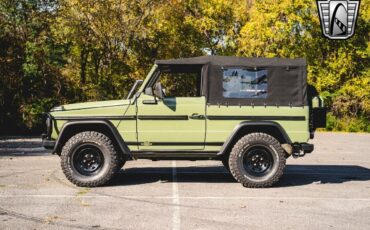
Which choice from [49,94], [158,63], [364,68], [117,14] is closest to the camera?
[158,63]

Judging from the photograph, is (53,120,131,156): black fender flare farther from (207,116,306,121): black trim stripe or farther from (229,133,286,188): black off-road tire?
(229,133,286,188): black off-road tire

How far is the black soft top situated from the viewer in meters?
8.32

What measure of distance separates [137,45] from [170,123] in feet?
58.9

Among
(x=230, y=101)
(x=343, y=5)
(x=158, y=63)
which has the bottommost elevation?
(x=230, y=101)

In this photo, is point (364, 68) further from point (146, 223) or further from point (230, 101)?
point (146, 223)

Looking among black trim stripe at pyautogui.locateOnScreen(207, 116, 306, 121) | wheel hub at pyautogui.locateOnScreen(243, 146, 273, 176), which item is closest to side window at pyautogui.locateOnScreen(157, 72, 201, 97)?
black trim stripe at pyautogui.locateOnScreen(207, 116, 306, 121)

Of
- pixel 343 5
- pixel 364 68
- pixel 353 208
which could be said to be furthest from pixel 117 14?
pixel 353 208

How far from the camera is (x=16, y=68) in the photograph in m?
21.6

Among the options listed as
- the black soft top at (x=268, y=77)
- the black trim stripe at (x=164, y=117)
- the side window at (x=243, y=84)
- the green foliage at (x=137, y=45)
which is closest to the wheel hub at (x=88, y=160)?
the black trim stripe at (x=164, y=117)

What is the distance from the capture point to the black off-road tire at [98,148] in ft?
26.7

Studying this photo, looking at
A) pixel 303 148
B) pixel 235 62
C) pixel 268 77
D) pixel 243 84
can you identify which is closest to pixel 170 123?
pixel 243 84

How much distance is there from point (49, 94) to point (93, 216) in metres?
17.5

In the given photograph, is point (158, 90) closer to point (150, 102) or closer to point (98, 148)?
point (150, 102)

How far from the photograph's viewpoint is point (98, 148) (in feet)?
26.9
